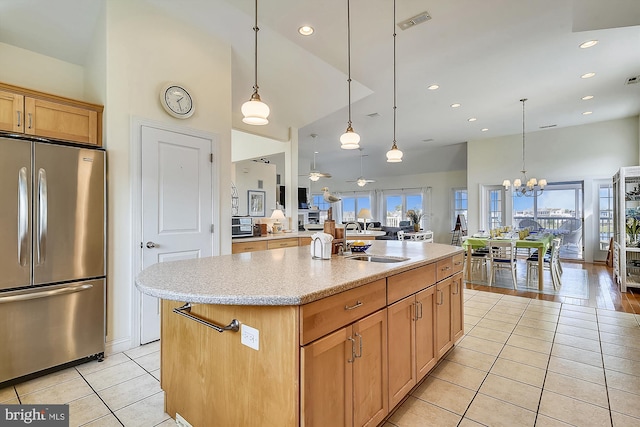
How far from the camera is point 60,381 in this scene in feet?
7.36

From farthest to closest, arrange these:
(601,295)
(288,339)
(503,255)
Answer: (503,255), (601,295), (288,339)

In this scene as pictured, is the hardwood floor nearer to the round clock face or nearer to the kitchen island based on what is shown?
the kitchen island

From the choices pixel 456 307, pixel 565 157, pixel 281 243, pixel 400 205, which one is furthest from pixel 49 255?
pixel 400 205

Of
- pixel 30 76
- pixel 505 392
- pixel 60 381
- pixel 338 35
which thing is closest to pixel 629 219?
pixel 505 392

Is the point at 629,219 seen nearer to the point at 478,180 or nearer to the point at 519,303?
the point at 519,303

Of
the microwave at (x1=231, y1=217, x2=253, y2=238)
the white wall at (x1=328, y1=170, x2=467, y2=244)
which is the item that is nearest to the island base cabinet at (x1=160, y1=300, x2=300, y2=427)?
the microwave at (x1=231, y1=217, x2=253, y2=238)

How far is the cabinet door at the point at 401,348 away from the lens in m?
1.74

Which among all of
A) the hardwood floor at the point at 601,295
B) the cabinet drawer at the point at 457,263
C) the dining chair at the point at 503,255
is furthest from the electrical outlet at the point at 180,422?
the dining chair at the point at 503,255

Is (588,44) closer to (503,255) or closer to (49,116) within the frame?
(503,255)

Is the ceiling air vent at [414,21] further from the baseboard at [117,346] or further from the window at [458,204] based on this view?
the window at [458,204]

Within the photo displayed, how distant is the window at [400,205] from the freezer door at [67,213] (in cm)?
1019

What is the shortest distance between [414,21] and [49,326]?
404 cm

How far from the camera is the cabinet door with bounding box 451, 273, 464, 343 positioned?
256 centimetres

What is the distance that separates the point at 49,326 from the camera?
2.30 m
